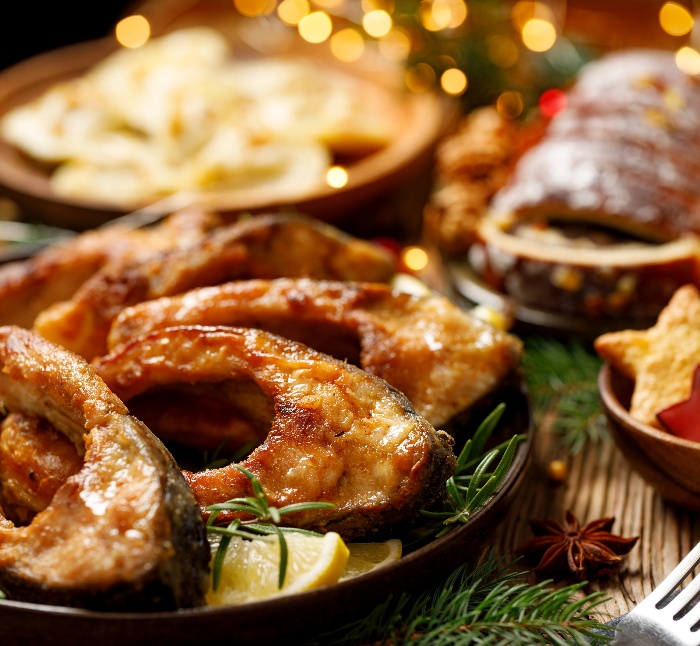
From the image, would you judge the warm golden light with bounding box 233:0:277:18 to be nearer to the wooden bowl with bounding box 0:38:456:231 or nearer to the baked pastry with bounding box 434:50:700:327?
the wooden bowl with bounding box 0:38:456:231

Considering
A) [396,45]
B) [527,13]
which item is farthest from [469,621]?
[527,13]

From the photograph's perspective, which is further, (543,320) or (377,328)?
(543,320)

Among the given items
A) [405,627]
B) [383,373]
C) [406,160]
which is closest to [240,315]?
[383,373]

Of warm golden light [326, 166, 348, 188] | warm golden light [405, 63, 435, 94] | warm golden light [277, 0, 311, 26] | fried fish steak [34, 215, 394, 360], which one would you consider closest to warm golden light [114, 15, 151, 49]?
warm golden light [277, 0, 311, 26]

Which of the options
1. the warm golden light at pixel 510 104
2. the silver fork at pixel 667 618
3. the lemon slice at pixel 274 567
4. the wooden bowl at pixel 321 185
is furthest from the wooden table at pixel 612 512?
the warm golden light at pixel 510 104

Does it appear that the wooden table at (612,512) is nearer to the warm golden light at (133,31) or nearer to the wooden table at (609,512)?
the wooden table at (609,512)

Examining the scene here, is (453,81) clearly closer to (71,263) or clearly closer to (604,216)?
(604,216)

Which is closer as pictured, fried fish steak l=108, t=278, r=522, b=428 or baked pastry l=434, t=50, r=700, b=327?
fried fish steak l=108, t=278, r=522, b=428
